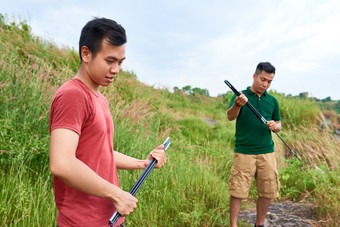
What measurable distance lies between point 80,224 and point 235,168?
2.53 metres

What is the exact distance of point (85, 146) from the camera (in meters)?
1.30

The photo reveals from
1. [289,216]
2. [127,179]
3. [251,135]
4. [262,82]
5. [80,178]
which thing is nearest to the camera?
[80,178]

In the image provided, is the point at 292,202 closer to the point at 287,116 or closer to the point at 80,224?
the point at 80,224

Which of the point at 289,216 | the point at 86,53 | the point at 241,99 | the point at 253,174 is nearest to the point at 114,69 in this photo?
the point at 86,53

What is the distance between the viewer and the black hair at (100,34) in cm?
133

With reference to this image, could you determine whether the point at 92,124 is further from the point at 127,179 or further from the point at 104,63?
the point at 127,179

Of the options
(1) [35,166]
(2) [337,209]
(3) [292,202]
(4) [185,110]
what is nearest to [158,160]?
(1) [35,166]

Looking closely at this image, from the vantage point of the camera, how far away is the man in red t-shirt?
3.90ft

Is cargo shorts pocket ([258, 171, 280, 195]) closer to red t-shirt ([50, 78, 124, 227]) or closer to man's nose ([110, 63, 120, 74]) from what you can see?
red t-shirt ([50, 78, 124, 227])

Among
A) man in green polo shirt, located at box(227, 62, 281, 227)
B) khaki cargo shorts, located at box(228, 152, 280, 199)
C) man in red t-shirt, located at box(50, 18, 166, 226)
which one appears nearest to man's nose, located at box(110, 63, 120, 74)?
man in red t-shirt, located at box(50, 18, 166, 226)

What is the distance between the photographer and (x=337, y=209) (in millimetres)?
3582

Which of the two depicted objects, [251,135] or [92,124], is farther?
[251,135]

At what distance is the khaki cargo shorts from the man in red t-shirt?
2.36 metres

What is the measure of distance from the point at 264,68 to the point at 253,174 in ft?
4.48
